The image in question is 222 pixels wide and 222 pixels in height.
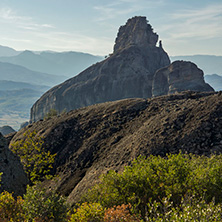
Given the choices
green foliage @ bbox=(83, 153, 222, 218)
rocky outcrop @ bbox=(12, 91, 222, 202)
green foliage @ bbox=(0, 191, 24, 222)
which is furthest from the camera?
rocky outcrop @ bbox=(12, 91, 222, 202)

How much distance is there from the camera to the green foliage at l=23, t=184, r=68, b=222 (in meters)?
15.0

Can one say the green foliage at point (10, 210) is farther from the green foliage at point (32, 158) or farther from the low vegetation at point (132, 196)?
the green foliage at point (32, 158)

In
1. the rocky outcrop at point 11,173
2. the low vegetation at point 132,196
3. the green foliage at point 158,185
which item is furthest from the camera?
the rocky outcrop at point 11,173

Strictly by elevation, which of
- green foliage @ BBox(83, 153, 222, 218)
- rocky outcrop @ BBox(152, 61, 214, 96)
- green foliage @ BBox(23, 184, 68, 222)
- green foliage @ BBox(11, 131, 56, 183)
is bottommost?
green foliage @ BBox(11, 131, 56, 183)

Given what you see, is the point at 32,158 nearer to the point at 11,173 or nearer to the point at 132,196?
the point at 11,173

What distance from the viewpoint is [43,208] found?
1527 centimetres

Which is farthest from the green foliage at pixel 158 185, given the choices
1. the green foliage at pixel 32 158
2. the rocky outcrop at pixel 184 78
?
the rocky outcrop at pixel 184 78

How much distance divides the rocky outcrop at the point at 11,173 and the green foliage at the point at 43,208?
1231 centimetres

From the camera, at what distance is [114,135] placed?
4347 cm

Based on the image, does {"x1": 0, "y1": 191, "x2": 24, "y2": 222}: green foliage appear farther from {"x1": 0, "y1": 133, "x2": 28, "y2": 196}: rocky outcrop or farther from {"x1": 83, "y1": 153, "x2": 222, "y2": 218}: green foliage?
{"x1": 0, "y1": 133, "x2": 28, "y2": 196}: rocky outcrop

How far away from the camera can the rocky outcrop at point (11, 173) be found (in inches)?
1056

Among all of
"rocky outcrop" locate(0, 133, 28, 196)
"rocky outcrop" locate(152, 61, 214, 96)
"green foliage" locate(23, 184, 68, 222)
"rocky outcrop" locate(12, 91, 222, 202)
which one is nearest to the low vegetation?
"green foliage" locate(23, 184, 68, 222)

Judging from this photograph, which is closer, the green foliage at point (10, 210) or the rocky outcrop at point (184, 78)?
the green foliage at point (10, 210)

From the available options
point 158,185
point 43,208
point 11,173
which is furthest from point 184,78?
point 43,208
